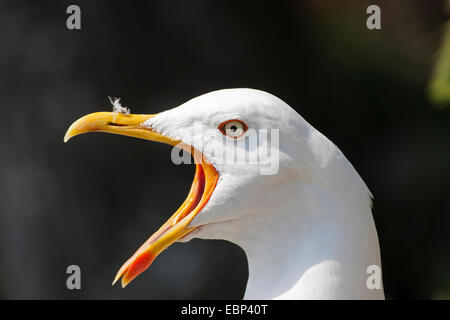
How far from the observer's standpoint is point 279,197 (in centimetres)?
199

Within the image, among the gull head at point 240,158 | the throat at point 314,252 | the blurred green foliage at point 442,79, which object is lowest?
the throat at point 314,252

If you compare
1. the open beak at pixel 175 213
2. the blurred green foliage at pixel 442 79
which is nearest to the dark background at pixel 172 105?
the blurred green foliage at pixel 442 79

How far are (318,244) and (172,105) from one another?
2851 mm

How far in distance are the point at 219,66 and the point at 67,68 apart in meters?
0.98

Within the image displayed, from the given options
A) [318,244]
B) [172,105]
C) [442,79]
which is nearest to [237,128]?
[318,244]

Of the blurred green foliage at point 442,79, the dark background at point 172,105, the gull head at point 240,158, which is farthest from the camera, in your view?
the dark background at point 172,105

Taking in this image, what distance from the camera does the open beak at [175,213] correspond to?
2.03 meters

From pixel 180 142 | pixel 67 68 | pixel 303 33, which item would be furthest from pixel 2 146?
pixel 180 142

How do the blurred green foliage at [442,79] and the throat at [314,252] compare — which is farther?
the blurred green foliage at [442,79]

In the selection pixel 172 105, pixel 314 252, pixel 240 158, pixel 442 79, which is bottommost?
pixel 314 252

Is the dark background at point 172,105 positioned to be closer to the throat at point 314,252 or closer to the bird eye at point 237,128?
the throat at point 314,252

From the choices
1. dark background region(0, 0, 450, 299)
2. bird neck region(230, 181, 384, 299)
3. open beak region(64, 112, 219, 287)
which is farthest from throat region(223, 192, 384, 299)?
dark background region(0, 0, 450, 299)

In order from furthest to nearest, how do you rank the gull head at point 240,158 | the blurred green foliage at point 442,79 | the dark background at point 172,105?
the dark background at point 172,105, the blurred green foliage at point 442,79, the gull head at point 240,158

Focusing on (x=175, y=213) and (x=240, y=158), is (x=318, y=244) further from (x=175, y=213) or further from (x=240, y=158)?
(x=175, y=213)
